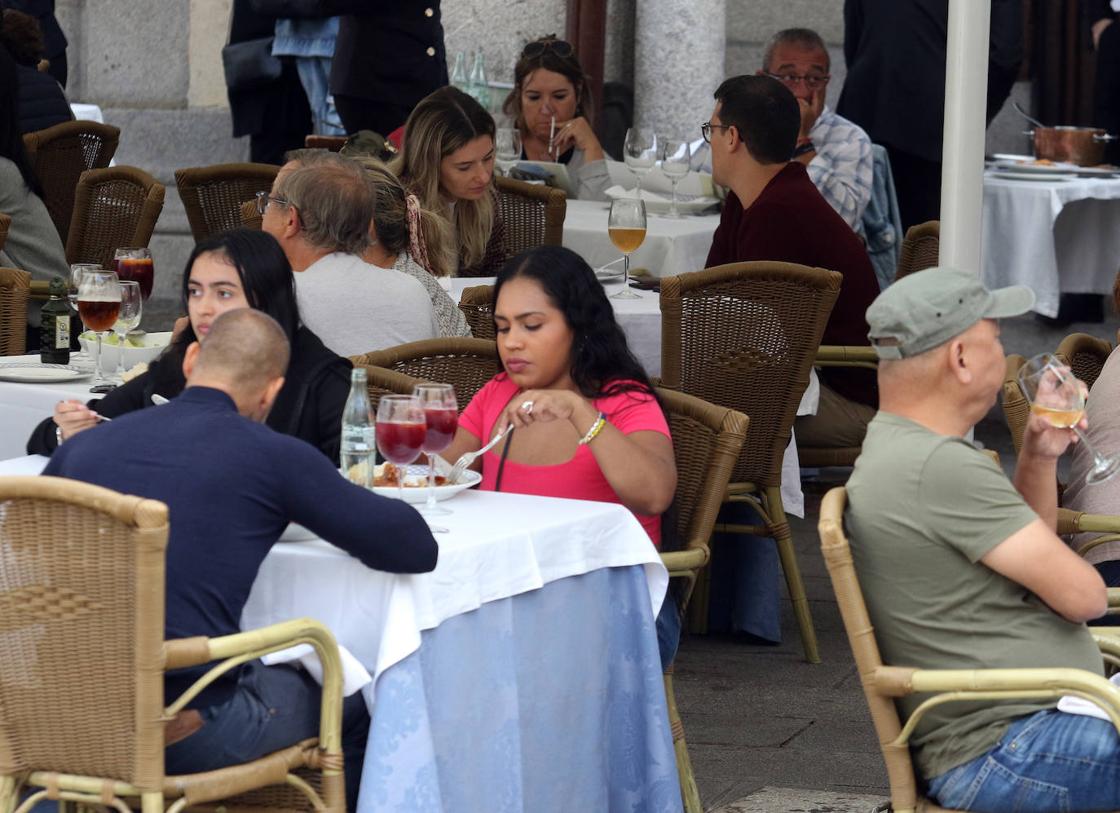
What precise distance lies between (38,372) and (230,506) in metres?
1.68

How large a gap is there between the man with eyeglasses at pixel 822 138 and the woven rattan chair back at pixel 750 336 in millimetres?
2132

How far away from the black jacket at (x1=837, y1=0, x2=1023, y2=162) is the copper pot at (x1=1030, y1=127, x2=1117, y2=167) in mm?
598

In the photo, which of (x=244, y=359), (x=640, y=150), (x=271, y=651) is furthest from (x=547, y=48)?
(x=271, y=651)

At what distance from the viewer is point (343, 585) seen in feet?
9.47

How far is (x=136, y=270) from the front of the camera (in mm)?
4738

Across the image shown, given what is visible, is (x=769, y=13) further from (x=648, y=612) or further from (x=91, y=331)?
(x=648, y=612)

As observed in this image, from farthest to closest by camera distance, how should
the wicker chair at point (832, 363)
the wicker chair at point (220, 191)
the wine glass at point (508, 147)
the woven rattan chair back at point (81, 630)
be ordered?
the wine glass at point (508, 147) → the wicker chair at point (220, 191) → the wicker chair at point (832, 363) → the woven rattan chair back at point (81, 630)

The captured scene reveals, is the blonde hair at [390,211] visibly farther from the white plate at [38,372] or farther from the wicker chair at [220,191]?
the wicker chair at [220,191]

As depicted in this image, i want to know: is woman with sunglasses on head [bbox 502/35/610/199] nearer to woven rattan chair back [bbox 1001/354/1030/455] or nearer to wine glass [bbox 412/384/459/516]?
woven rattan chair back [bbox 1001/354/1030/455]

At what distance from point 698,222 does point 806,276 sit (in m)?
1.93

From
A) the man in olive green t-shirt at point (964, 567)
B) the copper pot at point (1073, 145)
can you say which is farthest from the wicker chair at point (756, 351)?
the copper pot at point (1073, 145)

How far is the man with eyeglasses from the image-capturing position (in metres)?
6.90

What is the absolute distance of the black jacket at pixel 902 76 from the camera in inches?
309

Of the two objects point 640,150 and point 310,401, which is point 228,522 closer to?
point 310,401
